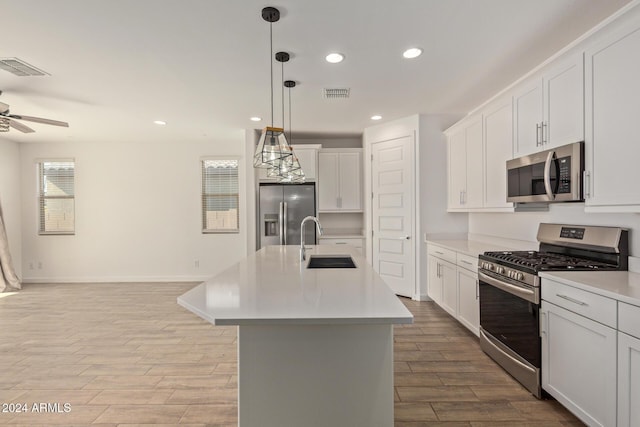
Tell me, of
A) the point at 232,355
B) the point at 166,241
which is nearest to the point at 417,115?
the point at 232,355

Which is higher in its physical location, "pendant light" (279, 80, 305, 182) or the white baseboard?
"pendant light" (279, 80, 305, 182)

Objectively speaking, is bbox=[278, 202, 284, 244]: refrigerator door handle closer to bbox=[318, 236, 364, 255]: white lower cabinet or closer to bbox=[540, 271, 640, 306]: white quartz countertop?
bbox=[318, 236, 364, 255]: white lower cabinet

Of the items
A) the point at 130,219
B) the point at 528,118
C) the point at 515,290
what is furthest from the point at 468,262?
the point at 130,219

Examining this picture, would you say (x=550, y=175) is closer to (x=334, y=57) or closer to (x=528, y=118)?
(x=528, y=118)

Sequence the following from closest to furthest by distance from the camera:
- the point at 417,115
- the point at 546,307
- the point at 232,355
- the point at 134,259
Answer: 1. the point at 546,307
2. the point at 232,355
3. the point at 417,115
4. the point at 134,259

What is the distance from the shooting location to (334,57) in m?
2.80

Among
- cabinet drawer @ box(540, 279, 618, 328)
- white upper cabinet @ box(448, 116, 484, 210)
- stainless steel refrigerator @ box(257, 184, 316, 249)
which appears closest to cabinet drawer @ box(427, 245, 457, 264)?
white upper cabinet @ box(448, 116, 484, 210)

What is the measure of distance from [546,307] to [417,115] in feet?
10.5

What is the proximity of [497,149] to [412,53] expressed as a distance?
1.34 meters

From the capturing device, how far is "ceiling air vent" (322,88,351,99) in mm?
3557

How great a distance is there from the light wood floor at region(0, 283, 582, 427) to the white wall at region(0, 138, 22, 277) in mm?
2452

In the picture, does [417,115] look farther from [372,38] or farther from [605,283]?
[605,283]

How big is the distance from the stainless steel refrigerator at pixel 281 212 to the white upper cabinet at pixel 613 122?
3689 millimetres

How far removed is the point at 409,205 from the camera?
470 centimetres
